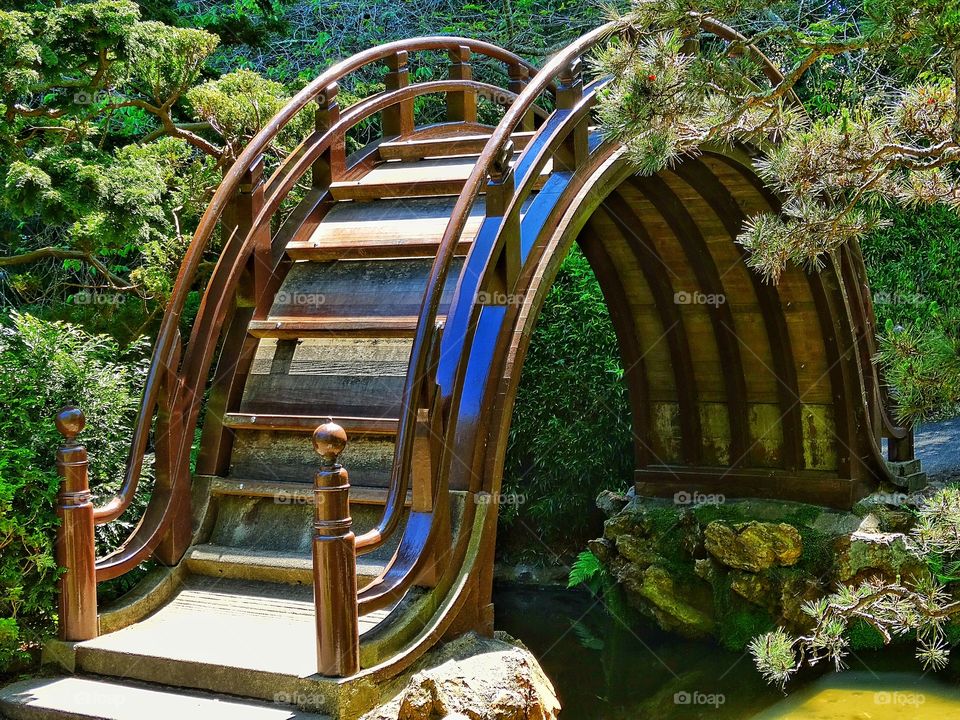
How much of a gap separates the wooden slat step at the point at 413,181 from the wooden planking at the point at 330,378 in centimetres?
110

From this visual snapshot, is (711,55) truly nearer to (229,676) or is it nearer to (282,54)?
(229,676)

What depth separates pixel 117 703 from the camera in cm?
434

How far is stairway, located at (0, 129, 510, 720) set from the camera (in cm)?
439

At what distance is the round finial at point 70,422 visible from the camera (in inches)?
187

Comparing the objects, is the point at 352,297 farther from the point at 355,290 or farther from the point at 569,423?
the point at 569,423

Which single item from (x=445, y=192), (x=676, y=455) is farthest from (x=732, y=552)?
(x=445, y=192)

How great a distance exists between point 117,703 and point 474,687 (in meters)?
1.46

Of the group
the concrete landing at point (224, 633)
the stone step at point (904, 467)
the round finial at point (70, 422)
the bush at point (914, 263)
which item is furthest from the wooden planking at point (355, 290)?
the bush at point (914, 263)

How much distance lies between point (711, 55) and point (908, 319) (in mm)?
9182

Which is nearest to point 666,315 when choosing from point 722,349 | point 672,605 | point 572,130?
point 722,349

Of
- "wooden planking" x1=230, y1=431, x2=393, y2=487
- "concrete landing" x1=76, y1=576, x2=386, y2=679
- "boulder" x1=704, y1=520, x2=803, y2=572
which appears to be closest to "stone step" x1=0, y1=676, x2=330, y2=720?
"concrete landing" x1=76, y1=576, x2=386, y2=679

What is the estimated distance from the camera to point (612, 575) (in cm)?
1012

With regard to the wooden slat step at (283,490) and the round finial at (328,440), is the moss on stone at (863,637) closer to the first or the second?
the wooden slat step at (283,490)

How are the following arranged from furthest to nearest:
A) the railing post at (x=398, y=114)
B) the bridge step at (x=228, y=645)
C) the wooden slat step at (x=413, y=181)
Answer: the railing post at (x=398, y=114), the wooden slat step at (x=413, y=181), the bridge step at (x=228, y=645)
